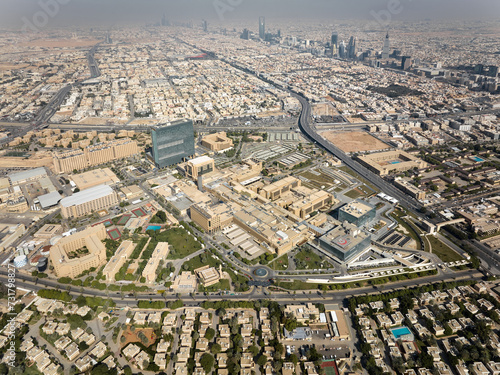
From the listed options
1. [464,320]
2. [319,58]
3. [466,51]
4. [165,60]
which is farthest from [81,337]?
[466,51]

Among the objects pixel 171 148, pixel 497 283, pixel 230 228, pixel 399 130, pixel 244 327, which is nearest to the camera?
pixel 244 327

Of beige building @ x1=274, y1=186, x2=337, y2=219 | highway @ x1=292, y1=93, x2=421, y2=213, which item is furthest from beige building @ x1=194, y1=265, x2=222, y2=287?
highway @ x1=292, y1=93, x2=421, y2=213

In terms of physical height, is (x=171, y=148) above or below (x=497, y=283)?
above

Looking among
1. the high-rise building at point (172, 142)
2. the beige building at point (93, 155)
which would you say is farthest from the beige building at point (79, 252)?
the beige building at point (93, 155)

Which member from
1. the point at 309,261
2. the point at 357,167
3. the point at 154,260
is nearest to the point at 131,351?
the point at 154,260

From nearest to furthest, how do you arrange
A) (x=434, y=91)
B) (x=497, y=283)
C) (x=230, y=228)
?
(x=497, y=283)
(x=230, y=228)
(x=434, y=91)

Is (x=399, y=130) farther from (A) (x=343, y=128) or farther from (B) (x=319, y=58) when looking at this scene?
(B) (x=319, y=58)
